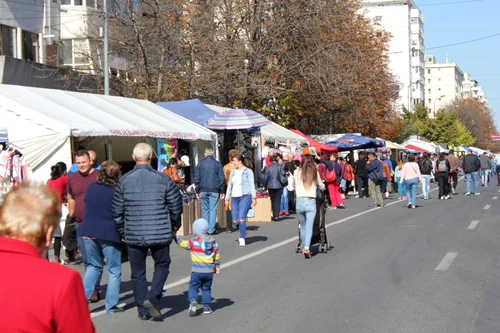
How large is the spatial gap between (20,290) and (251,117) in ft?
62.3

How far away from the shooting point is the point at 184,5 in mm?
30766

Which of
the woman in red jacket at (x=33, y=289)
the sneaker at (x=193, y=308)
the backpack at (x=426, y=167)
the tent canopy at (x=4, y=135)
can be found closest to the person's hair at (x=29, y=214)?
the woman in red jacket at (x=33, y=289)

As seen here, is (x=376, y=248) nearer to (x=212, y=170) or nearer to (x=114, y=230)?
(x=212, y=170)

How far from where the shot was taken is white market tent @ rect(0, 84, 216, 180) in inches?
580

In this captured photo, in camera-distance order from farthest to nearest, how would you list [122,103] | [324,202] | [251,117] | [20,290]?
[251,117] → [122,103] → [324,202] → [20,290]

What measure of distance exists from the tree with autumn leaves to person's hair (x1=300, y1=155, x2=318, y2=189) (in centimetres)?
1577

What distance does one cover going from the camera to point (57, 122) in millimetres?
14766

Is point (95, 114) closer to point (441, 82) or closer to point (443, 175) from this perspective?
point (443, 175)

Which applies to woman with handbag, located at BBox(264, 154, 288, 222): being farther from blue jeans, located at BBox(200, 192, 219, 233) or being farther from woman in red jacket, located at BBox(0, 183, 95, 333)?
woman in red jacket, located at BBox(0, 183, 95, 333)

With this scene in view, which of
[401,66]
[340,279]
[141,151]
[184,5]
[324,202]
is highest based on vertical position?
[401,66]

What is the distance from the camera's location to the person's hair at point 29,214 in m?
2.95

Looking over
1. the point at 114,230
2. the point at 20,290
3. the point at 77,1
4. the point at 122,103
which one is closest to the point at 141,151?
the point at 114,230

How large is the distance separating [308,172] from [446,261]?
8.56 ft

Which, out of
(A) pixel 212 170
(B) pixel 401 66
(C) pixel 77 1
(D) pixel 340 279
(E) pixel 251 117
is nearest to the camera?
(D) pixel 340 279
